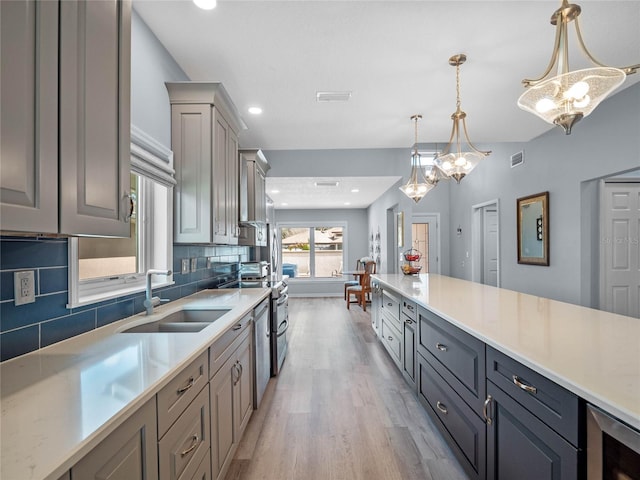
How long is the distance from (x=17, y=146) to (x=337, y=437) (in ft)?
7.50

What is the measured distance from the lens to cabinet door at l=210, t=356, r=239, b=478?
1537 mm

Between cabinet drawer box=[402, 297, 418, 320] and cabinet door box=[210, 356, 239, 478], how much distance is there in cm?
149

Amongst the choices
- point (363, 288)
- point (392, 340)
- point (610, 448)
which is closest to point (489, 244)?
point (363, 288)

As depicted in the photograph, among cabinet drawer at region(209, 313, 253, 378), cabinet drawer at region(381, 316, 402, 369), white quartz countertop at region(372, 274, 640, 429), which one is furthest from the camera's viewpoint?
cabinet drawer at region(381, 316, 402, 369)

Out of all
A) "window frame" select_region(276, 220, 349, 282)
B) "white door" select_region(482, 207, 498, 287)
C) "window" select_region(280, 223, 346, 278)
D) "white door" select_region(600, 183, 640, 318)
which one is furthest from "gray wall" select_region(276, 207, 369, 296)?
"white door" select_region(600, 183, 640, 318)

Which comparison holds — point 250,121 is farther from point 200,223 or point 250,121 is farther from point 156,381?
point 156,381

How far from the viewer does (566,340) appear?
4.45 ft

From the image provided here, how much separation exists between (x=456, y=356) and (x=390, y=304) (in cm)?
172

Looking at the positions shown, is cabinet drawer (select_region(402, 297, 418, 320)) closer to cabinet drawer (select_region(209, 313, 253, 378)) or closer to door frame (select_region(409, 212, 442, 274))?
cabinet drawer (select_region(209, 313, 253, 378))

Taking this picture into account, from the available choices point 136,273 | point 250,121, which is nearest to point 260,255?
point 250,121

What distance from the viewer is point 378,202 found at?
7.17m

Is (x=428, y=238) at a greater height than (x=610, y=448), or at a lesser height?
greater

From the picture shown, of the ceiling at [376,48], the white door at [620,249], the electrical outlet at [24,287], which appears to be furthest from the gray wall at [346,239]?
the electrical outlet at [24,287]

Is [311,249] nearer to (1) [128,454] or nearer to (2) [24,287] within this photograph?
(2) [24,287]
